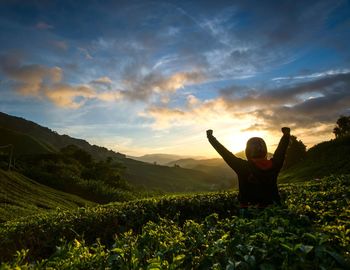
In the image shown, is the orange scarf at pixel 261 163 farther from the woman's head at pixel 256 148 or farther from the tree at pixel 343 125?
the tree at pixel 343 125

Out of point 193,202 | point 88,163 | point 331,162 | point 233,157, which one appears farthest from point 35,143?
point 233,157

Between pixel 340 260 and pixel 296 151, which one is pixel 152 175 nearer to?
pixel 296 151

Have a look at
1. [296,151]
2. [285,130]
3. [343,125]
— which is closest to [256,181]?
[285,130]

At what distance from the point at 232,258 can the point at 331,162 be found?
1374 inches

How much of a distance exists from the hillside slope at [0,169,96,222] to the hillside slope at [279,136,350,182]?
2023 centimetres

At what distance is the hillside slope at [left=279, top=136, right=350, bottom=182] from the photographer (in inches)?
1307

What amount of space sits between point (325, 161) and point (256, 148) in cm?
3374

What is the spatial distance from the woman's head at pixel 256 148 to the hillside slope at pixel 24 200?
669 inches

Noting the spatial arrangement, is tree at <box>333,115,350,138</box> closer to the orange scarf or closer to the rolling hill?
the rolling hill

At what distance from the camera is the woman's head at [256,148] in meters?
7.16

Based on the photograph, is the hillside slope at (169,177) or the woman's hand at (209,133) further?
the hillside slope at (169,177)

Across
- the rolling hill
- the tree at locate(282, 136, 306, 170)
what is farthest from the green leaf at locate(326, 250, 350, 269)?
the rolling hill

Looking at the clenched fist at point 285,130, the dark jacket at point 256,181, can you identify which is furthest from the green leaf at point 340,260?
the clenched fist at point 285,130

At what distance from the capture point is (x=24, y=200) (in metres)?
27.3
